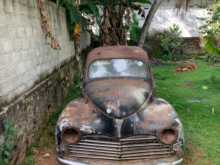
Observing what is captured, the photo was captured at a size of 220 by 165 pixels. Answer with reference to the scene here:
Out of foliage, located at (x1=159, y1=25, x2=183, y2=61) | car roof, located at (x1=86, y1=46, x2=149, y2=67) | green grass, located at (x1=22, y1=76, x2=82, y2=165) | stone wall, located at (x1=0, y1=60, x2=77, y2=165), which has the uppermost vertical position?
car roof, located at (x1=86, y1=46, x2=149, y2=67)

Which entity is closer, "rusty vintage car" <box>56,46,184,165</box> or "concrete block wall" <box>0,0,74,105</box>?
"rusty vintage car" <box>56,46,184,165</box>

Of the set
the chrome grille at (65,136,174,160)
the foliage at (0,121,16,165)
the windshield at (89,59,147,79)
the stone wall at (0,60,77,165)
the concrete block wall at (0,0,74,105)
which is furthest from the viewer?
the windshield at (89,59,147,79)

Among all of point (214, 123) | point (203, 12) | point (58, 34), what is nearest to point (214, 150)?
point (214, 123)

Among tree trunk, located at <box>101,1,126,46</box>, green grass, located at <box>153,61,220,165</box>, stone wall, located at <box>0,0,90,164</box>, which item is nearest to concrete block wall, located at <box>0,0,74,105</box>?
stone wall, located at <box>0,0,90,164</box>

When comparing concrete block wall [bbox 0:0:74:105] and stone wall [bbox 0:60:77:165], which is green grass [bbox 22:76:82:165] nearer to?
stone wall [bbox 0:60:77:165]

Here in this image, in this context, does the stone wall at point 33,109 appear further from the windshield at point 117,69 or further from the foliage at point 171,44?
the foliage at point 171,44

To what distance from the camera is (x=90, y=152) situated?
18.2ft

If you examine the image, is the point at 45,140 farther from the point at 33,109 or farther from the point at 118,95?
the point at 118,95

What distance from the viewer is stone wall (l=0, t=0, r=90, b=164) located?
19.7 feet

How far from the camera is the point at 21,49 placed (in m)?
6.97

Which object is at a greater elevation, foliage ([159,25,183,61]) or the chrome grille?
the chrome grille

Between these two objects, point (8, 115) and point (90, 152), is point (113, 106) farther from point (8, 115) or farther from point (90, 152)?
point (8, 115)

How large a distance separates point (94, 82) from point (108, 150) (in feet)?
6.25

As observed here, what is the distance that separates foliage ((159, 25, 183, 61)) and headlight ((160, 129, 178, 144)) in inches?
615
